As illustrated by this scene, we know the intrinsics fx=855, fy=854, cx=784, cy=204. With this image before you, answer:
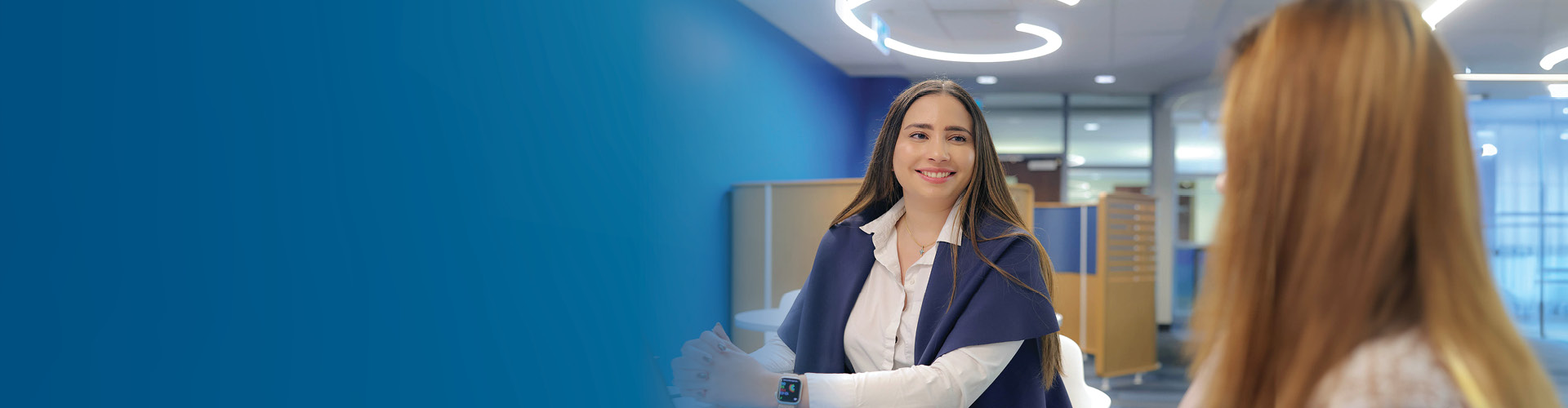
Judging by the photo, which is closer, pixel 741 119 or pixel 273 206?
pixel 273 206

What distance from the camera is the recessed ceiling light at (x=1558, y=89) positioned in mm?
6480

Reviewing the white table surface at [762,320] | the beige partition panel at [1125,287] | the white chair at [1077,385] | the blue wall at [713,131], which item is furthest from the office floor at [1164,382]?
the white chair at [1077,385]

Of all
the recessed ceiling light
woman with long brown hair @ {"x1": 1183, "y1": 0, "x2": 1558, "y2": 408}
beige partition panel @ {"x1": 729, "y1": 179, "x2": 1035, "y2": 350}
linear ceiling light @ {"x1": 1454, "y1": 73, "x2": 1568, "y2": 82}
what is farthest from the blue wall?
the recessed ceiling light

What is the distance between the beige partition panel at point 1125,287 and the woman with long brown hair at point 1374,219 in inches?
217

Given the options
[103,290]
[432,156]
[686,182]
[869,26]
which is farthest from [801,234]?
[103,290]

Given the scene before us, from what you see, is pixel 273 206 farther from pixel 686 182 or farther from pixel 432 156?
pixel 686 182

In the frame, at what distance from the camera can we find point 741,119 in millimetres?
5539

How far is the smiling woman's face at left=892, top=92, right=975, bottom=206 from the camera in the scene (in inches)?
61.3

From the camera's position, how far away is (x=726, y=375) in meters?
1.37

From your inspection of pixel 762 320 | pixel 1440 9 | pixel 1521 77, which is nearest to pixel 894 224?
pixel 762 320

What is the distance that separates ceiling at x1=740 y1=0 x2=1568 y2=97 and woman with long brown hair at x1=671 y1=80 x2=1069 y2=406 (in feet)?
13.5

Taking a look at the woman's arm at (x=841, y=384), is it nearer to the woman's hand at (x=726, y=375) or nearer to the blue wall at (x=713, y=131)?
the woman's hand at (x=726, y=375)

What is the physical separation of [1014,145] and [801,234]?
209 inches

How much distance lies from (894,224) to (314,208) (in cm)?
107
